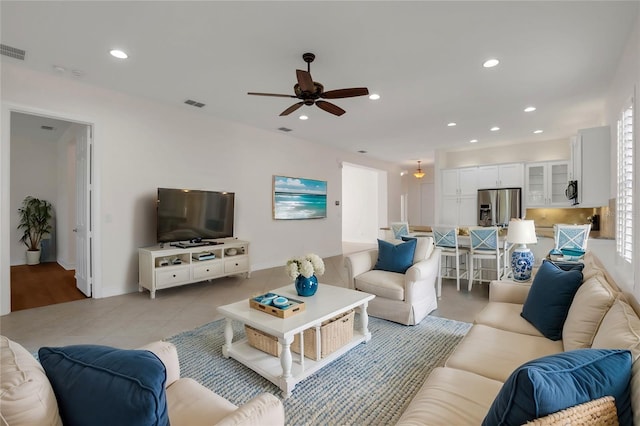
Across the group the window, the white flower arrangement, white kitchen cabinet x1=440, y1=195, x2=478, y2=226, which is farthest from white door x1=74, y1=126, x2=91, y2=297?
white kitchen cabinet x1=440, y1=195, x2=478, y2=226

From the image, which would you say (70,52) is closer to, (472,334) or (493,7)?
(493,7)

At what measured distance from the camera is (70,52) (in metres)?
3.05

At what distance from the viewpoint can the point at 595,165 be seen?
11.9ft

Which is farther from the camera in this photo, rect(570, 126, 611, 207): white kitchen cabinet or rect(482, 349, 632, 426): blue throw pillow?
rect(570, 126, 611, 207): white kitchen cabinet

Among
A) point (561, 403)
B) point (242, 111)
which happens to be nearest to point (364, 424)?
point (561, 403)

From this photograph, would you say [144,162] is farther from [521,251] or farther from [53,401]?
[521,251]

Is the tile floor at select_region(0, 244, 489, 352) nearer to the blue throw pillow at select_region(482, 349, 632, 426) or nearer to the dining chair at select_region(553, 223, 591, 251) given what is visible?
the dining chair at select_region(553, 223, 591, 251)

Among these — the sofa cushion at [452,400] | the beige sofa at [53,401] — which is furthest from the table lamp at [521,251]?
the beige sofa at [53,401]

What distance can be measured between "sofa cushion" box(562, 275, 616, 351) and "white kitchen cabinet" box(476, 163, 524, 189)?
601cm

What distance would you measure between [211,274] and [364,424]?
11.2ft

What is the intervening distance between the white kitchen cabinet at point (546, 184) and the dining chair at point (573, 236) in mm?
2586

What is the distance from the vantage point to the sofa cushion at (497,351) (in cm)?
158

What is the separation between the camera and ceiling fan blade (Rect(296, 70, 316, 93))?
2692 millimetres

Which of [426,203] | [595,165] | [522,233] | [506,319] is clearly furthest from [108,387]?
[426,203]
